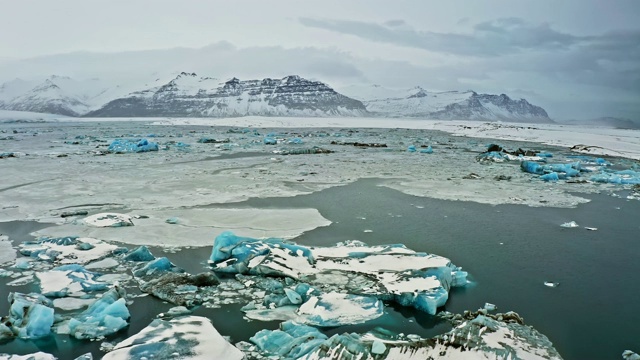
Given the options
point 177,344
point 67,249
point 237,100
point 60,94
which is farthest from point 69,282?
point 60,94

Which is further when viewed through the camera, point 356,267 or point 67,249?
point 67,249

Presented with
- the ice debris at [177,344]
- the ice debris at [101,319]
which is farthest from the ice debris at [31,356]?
the ice debris at [177,344]

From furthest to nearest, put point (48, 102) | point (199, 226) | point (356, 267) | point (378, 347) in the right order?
point (48, 102)
point (199, 226)
point (356, 267)
point (378, 347)

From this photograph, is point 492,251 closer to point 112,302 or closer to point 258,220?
point 258,220

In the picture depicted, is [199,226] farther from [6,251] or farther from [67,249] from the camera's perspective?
[6,251]

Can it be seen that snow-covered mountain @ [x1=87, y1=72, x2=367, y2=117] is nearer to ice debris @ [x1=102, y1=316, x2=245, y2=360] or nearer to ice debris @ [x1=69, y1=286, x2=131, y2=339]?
ice debris @ [x1=69, y1=286, x2=131, y2=339]

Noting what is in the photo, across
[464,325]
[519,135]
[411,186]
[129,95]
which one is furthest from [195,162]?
[129,95]
